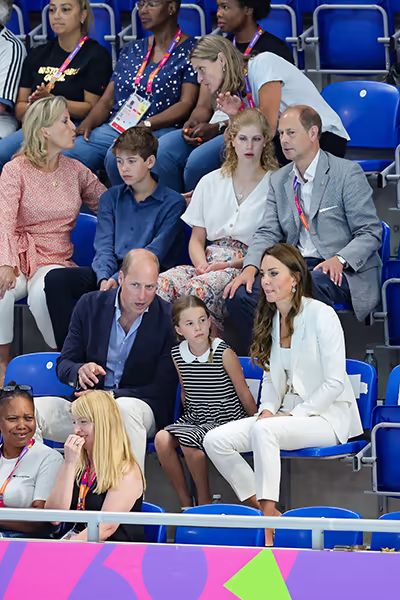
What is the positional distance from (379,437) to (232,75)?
225cm

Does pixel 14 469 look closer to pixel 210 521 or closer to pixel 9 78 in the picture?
pixel 210 521

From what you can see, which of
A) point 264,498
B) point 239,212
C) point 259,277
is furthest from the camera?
point 239,212

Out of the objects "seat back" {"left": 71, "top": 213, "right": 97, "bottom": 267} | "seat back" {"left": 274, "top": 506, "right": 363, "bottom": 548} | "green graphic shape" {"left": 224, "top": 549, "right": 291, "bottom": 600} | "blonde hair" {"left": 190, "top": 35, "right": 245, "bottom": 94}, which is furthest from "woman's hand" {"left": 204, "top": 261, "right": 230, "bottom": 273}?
"green graphic shape" {"left": 224, "top": 549, "right": 291, "bottom": 600}

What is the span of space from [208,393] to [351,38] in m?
2.81

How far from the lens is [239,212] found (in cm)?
629

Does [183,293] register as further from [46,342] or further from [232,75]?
[232,75]

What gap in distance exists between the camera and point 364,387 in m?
5.43

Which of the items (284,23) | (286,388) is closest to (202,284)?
(286,388)

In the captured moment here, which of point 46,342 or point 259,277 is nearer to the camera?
point 259,277

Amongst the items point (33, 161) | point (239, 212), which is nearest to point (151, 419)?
point (239, 212)

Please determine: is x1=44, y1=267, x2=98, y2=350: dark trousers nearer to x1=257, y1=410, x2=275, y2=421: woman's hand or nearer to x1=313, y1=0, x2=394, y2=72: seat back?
x1=257, y1=410, x2=275, y2=421: woman's hand

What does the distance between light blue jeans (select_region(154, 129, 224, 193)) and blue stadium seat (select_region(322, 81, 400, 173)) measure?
0.75 metres

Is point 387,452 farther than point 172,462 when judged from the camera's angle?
No

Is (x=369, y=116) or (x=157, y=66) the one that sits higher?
(x=157, y=66)
